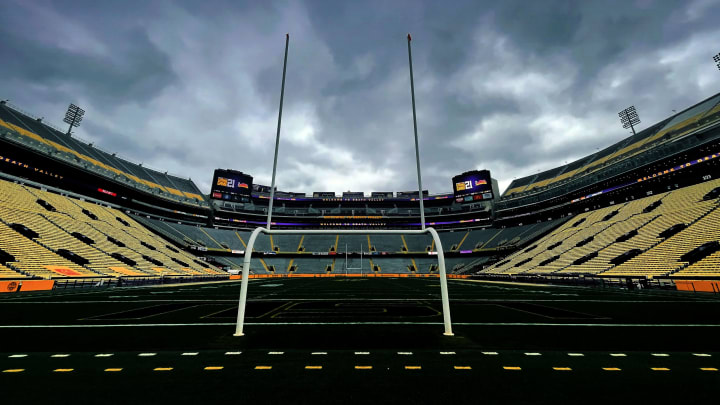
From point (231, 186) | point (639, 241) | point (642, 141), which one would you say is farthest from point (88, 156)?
point (642, 141)

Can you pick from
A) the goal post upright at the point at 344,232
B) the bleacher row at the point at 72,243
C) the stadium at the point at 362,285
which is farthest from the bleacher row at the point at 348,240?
the goal post upright at the point at 344,232

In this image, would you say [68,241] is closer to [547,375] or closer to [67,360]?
[67,360]

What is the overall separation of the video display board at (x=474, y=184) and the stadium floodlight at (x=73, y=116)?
69.7m

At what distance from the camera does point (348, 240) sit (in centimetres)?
6253

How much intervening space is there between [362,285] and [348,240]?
3502 centimetres

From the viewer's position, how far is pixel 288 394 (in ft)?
10.7

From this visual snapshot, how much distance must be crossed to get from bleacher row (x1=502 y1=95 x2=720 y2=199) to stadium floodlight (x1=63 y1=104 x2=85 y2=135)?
8255 centimetres

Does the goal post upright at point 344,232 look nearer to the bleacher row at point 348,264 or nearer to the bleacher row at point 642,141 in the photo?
the bleacher row at point 642,141

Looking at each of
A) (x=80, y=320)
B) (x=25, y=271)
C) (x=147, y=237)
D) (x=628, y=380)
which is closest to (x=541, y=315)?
(x=628, y=380)

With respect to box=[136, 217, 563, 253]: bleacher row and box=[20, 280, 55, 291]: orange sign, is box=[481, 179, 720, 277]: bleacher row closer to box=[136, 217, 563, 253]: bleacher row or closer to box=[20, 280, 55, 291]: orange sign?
box=[136, 217, 563, 253]: bleacher row

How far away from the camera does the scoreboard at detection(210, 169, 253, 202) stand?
5369 cm

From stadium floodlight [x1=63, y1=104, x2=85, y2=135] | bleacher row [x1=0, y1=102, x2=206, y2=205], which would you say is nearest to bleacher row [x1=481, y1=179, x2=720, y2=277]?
bleacher row [x1=0, y1=102, x2=206, y2=205]

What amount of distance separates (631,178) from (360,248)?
45.5m

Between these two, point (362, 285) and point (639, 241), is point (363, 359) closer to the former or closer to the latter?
point (362, 285)
